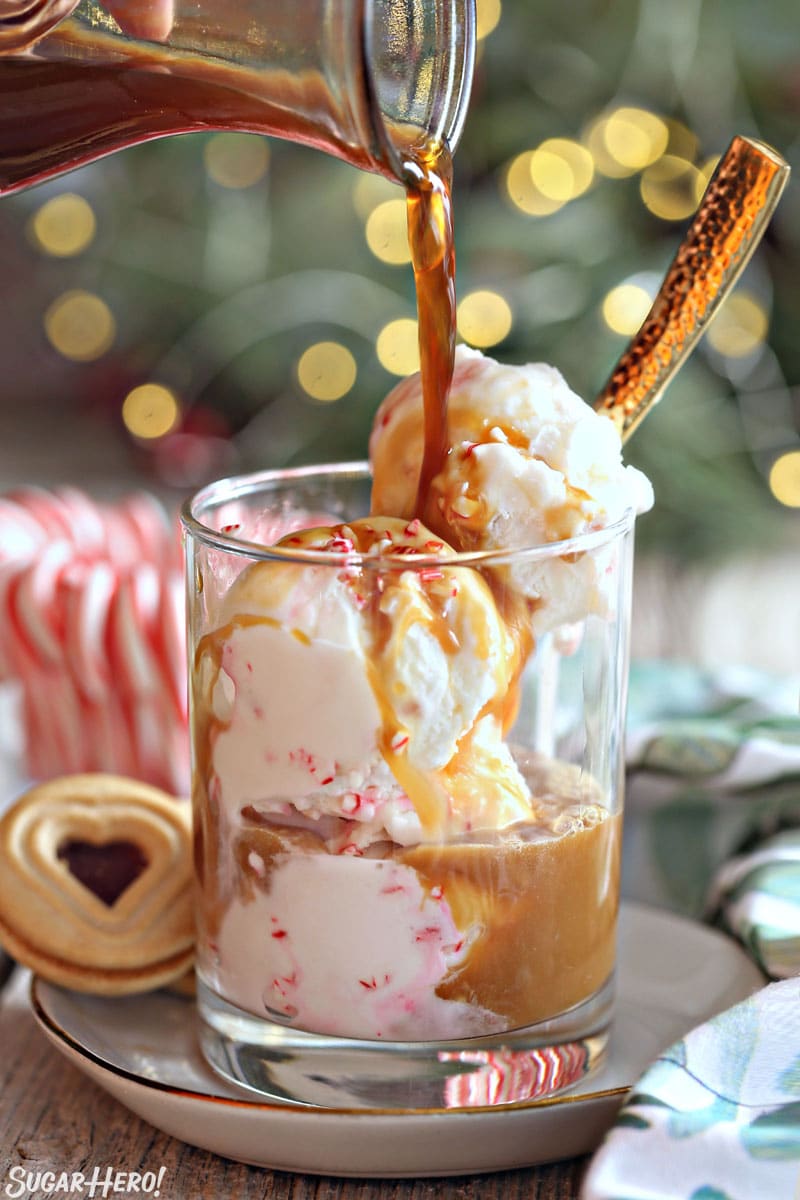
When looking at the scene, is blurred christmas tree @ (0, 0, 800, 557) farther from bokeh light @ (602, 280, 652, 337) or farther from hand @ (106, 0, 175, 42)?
hand @ (106, 0, 175, 42)

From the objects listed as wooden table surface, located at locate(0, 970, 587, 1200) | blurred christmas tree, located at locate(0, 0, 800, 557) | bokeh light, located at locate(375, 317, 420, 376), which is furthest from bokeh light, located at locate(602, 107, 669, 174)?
wooden table surface, located at locate(0, 970, 587, 1200)

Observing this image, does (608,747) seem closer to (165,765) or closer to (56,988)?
(56,988)

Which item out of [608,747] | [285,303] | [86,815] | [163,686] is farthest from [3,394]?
[608,747]

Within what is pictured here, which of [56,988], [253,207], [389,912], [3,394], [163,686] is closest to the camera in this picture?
[389,912]

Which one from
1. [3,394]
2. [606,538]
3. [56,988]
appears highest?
[606,538]

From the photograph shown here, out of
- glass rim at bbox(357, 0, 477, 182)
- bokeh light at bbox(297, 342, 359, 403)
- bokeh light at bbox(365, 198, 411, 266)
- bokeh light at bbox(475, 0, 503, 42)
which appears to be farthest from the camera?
bokeh light at bbox(297, 342, 359, 403)

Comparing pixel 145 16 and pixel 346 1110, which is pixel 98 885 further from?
pixel 145 16

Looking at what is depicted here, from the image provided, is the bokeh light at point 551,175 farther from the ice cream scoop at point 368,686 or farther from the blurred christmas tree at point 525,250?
the ice cream scoop at point 368,686
